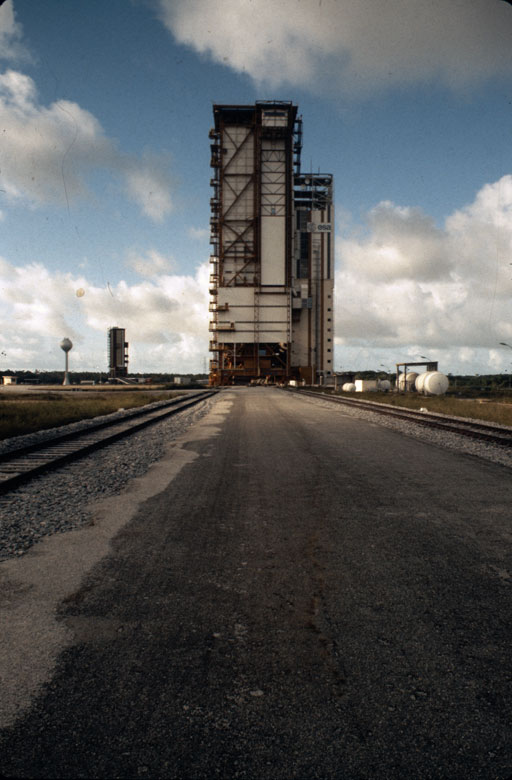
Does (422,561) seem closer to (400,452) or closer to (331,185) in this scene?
(400,452)

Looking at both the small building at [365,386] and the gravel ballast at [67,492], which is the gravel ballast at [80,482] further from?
the small building at [365,386]

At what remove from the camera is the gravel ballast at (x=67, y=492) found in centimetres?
479

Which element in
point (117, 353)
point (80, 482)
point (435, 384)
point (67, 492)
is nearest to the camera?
point (67, 492)

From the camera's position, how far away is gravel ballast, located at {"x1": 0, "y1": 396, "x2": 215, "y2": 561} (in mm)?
4785

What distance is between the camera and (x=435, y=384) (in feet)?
120

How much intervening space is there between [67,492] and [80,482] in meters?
0.63

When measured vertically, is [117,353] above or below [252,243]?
below

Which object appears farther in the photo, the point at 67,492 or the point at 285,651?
the point at 67,492

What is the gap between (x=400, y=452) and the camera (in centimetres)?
970

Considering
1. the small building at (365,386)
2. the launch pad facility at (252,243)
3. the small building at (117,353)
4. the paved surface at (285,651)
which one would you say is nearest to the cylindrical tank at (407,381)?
the small building at (365,386)

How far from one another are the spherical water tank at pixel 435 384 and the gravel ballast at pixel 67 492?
29899 millimetres

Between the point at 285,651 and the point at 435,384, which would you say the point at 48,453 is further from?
the point at 435,384

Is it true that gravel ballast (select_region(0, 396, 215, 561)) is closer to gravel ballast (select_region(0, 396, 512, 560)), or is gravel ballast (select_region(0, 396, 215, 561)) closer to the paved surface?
gravel ballast (select_region(0, 396, 512, 560))

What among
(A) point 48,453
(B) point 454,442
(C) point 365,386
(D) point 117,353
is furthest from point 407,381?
(D) point 117,353
